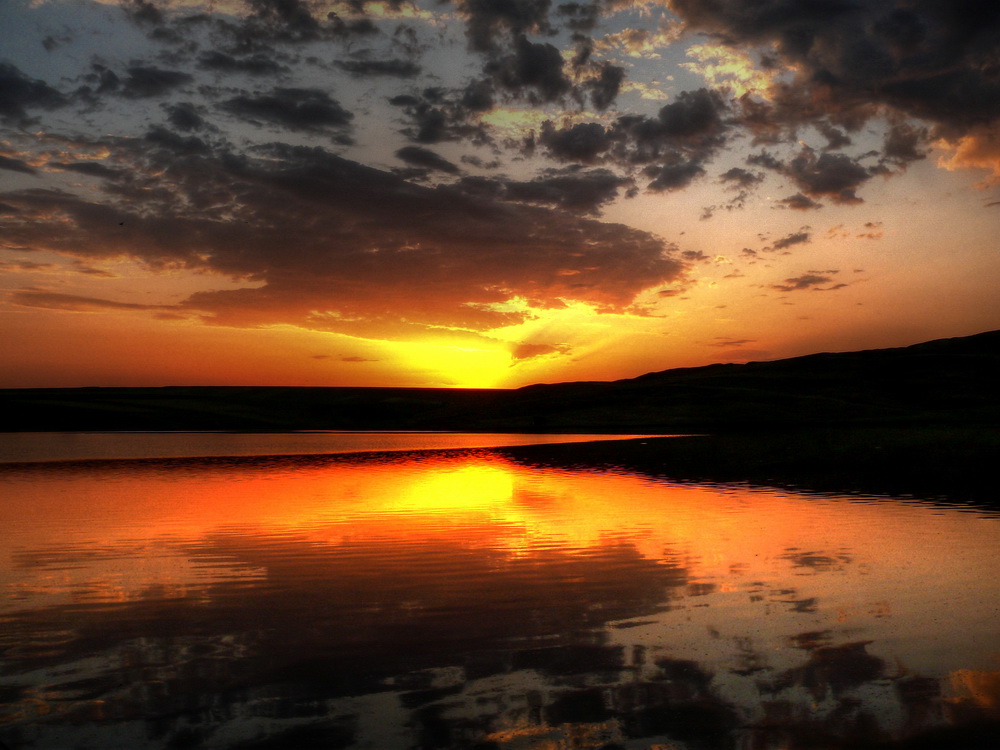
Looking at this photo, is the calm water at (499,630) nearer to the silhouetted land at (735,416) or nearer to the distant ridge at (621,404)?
the silhouetted land at (735,416)

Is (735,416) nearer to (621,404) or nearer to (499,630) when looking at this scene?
(621,404)

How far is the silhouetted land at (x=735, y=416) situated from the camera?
1809 inches

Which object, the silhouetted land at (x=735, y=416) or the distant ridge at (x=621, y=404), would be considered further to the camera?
the distant ridge at (x=621, y=404)

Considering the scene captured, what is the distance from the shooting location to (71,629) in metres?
13.3

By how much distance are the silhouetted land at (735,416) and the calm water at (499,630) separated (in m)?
14.9

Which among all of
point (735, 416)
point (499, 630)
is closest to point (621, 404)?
point (735, 416)

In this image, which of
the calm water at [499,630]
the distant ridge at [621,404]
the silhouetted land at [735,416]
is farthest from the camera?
the distant ridge at [621,404]

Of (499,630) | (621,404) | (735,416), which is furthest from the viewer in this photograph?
(621,404)

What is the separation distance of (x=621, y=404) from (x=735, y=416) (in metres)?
25.2

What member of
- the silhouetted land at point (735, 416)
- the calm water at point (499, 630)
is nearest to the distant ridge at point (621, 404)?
the silhouetted land at point (735, 416)

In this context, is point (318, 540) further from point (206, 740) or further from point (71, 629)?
point (206, 740)

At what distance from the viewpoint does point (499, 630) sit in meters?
13.2

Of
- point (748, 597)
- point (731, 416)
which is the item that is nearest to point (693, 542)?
point (748, 597)

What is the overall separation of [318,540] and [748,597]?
41.9 feet
